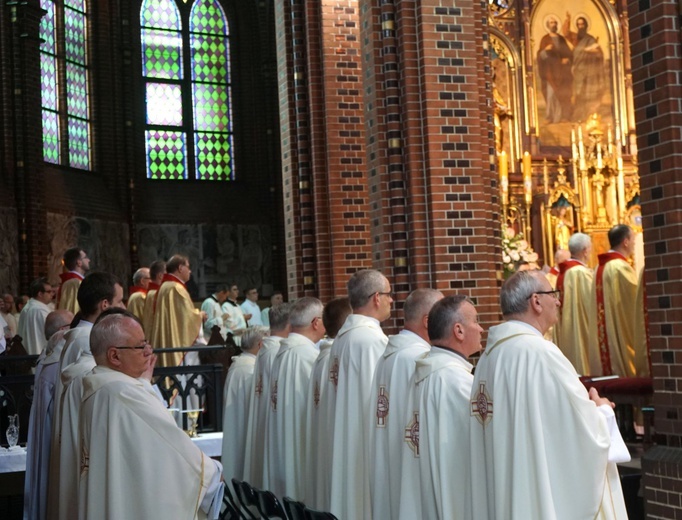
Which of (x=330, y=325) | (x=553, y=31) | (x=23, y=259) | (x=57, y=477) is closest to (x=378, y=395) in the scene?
(x=330, y=325)

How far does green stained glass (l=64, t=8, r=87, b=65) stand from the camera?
2211 centimetres

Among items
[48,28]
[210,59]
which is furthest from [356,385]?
[210,59]

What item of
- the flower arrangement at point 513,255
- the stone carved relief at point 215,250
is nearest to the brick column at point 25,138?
the stone carved relief at point 215,250

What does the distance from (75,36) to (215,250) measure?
530 centimetres

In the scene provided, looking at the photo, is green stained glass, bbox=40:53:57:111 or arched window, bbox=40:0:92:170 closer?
green stained glass, bbox=40:53:57:111

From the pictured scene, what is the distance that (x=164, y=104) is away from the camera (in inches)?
938

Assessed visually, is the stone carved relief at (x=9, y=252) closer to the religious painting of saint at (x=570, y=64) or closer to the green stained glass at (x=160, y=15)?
the green stained glass at (x=160, y=15)

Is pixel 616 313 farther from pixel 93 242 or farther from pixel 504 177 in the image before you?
pixel 93 242

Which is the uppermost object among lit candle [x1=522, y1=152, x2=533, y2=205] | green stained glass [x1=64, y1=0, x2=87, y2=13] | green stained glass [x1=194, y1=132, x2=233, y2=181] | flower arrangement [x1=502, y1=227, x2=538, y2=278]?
green stained glass [x1=64, y1=0, x2=87, y2=13]

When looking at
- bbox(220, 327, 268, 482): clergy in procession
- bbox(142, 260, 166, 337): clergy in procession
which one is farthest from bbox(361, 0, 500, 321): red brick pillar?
bbox(142, 260, 166, 337): clergy in procession

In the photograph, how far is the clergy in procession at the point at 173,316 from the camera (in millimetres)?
12477

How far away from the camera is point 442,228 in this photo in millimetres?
9266

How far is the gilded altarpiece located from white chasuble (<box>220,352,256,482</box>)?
1135 cm

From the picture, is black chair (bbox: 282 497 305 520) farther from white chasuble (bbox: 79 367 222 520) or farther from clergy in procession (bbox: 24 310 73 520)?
clergy in procession (bbox: 24 310 73 520)
